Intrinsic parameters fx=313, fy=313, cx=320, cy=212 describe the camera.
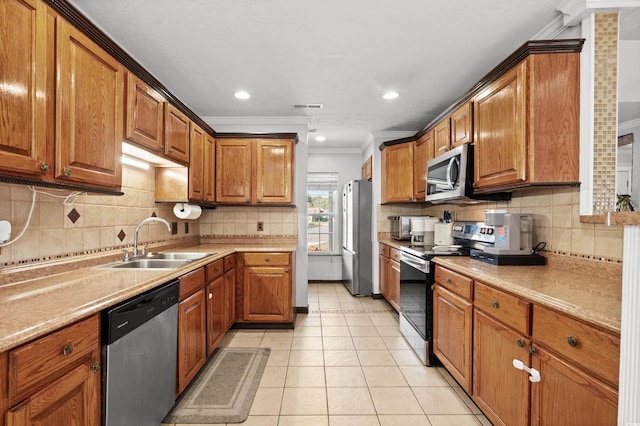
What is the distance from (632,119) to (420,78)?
5.28ft

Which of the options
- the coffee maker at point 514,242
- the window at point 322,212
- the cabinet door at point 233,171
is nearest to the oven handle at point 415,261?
the coffee maker at point 514,242

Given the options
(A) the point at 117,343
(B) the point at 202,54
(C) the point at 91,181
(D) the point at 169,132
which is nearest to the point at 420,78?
(B) the point at 202,54

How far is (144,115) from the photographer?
2.15m

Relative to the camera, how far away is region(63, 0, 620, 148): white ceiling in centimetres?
192

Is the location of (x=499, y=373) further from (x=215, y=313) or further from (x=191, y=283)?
(x=215, y=313)

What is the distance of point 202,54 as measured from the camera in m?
2.46

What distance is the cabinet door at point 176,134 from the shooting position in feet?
8.30

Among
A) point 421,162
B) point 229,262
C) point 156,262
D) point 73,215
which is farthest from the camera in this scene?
point 421,162

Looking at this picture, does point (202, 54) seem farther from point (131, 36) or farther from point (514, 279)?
point (514, 279)

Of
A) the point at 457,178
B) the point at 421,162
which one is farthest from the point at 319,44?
the point at 421,162

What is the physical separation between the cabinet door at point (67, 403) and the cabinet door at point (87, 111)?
888 millimetres

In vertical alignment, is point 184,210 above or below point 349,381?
above

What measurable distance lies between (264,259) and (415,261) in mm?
1553

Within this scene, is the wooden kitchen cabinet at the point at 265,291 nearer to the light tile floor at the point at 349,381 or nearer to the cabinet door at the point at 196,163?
the light tile floor at the point at 349,381
